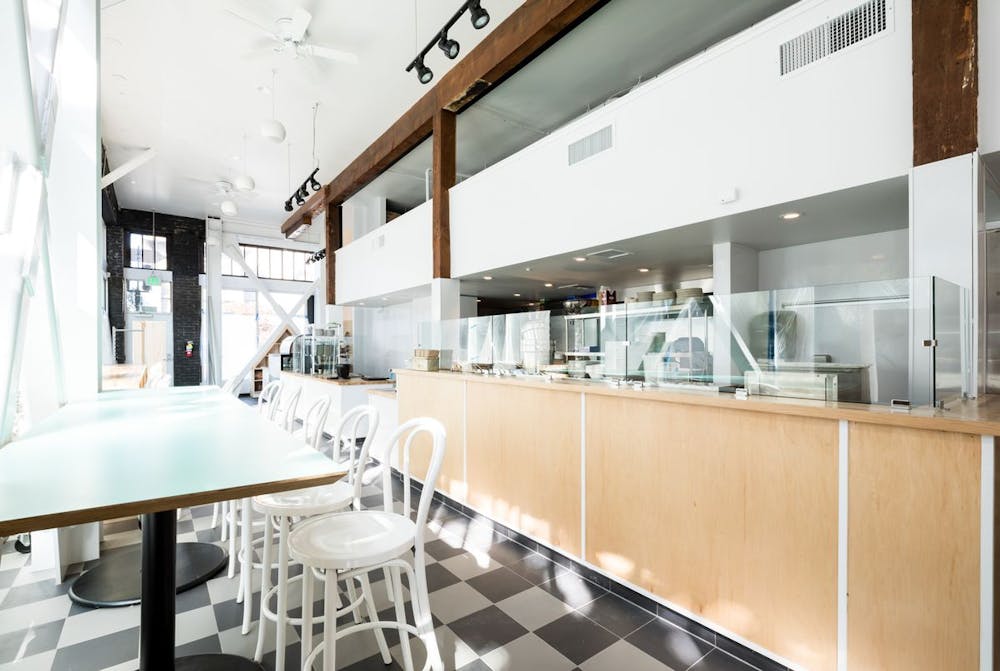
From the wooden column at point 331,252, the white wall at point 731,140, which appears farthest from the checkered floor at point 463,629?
the wooden column at point 331,252

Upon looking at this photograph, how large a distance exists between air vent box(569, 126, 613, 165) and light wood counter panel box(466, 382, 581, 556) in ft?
6.67

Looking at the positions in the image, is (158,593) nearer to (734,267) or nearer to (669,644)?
(669,644)

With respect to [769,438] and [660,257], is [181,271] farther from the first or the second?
[769,438]

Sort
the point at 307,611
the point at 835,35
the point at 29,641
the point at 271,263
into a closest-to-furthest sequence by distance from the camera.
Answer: the point at 307,611 < the point at 29,641 < the point at 835,35 < the point at 271,263

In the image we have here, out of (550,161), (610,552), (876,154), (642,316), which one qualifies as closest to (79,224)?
(550,161)

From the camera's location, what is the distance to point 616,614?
2.27m

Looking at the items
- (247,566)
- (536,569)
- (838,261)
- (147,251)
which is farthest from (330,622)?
(147,251)

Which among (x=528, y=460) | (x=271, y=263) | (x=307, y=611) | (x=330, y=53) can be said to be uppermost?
(x=330, y=53)

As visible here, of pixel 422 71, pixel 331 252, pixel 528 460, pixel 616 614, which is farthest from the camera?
pixel 331 252

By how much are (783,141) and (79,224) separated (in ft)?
15.8

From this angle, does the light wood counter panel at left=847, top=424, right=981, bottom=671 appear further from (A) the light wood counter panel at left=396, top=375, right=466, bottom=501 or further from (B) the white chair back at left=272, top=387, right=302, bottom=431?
(B) the white chair back at left=272, top=387, right=302, bottom=431

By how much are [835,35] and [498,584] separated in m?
3.48

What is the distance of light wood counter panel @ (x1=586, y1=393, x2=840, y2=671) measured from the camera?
1.72 m

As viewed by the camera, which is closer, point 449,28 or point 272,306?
point 449,28
